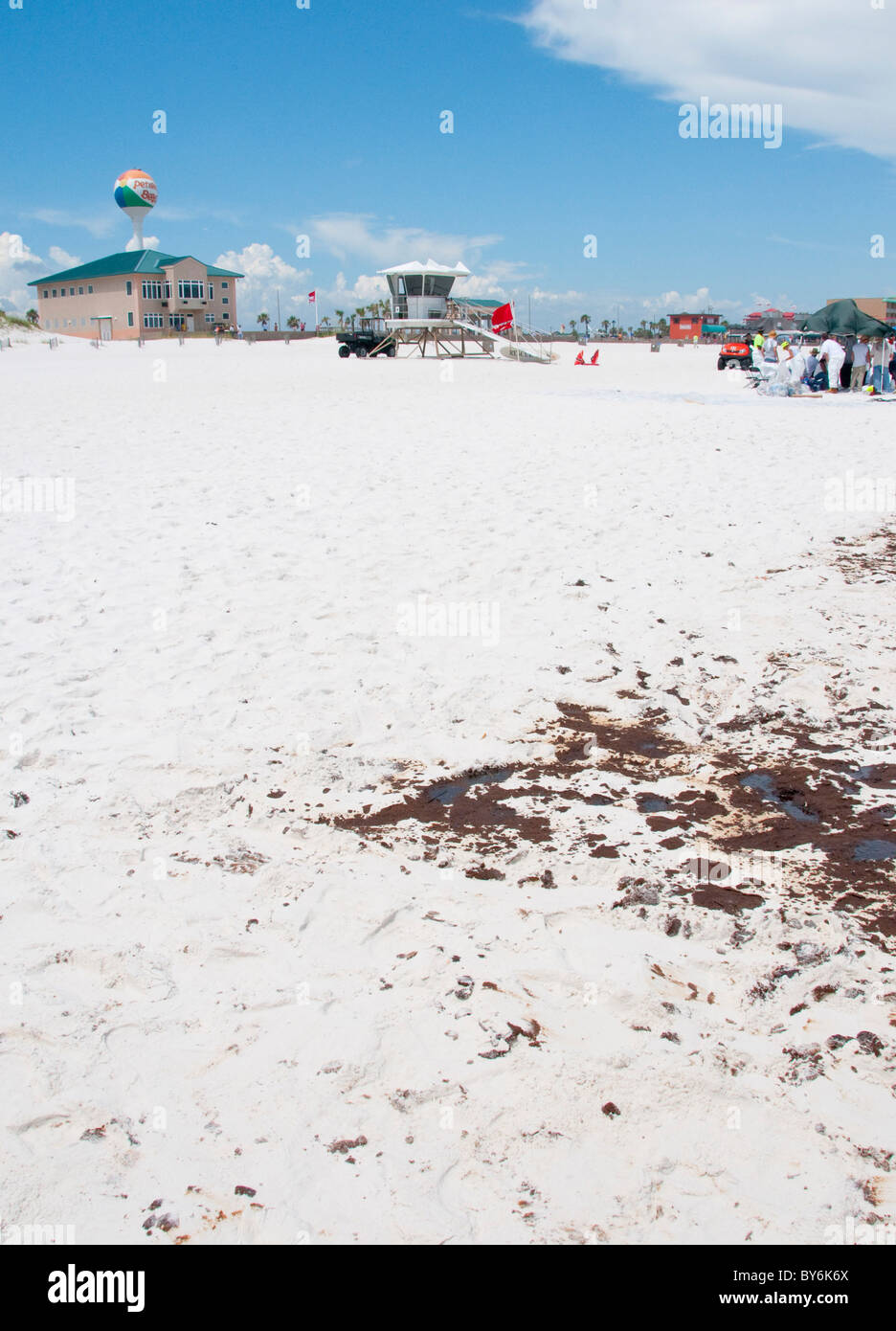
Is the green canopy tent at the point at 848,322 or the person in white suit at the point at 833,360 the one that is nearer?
the person in white suit at the point at 833,360

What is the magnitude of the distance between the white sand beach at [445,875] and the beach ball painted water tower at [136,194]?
89.4m

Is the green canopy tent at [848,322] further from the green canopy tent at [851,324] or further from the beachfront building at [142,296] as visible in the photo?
the beachfront building at [142,296]

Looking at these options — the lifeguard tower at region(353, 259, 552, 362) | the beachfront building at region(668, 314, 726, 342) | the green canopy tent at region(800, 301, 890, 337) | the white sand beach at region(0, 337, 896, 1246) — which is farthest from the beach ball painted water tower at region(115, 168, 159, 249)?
the white sand beach at region(0, 337, 896, 1246)

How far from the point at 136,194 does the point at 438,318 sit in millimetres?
47191

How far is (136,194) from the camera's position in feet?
279

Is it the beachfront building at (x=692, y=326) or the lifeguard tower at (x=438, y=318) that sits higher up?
the beachfront building at (x=692, y=326)

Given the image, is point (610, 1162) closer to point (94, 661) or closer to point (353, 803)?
point (353, 803)

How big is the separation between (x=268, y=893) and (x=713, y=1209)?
2.01 m

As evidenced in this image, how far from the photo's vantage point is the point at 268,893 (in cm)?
375

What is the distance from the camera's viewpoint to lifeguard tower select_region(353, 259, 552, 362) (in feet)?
166

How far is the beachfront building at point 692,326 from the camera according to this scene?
104m

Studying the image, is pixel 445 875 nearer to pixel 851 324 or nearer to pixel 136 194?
pixel 851 324

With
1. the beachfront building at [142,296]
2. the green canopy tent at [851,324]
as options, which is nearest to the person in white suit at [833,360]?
the green canopy tent at [851,324]

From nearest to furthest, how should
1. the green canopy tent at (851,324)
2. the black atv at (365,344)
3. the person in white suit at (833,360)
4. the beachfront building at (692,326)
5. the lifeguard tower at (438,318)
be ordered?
the person in white suit at (833,360) < the green canopy tent at (851,324) < the black atv at (365,344) < the lifeguard tower at (438,318) < the beachfront building at (692,326)
